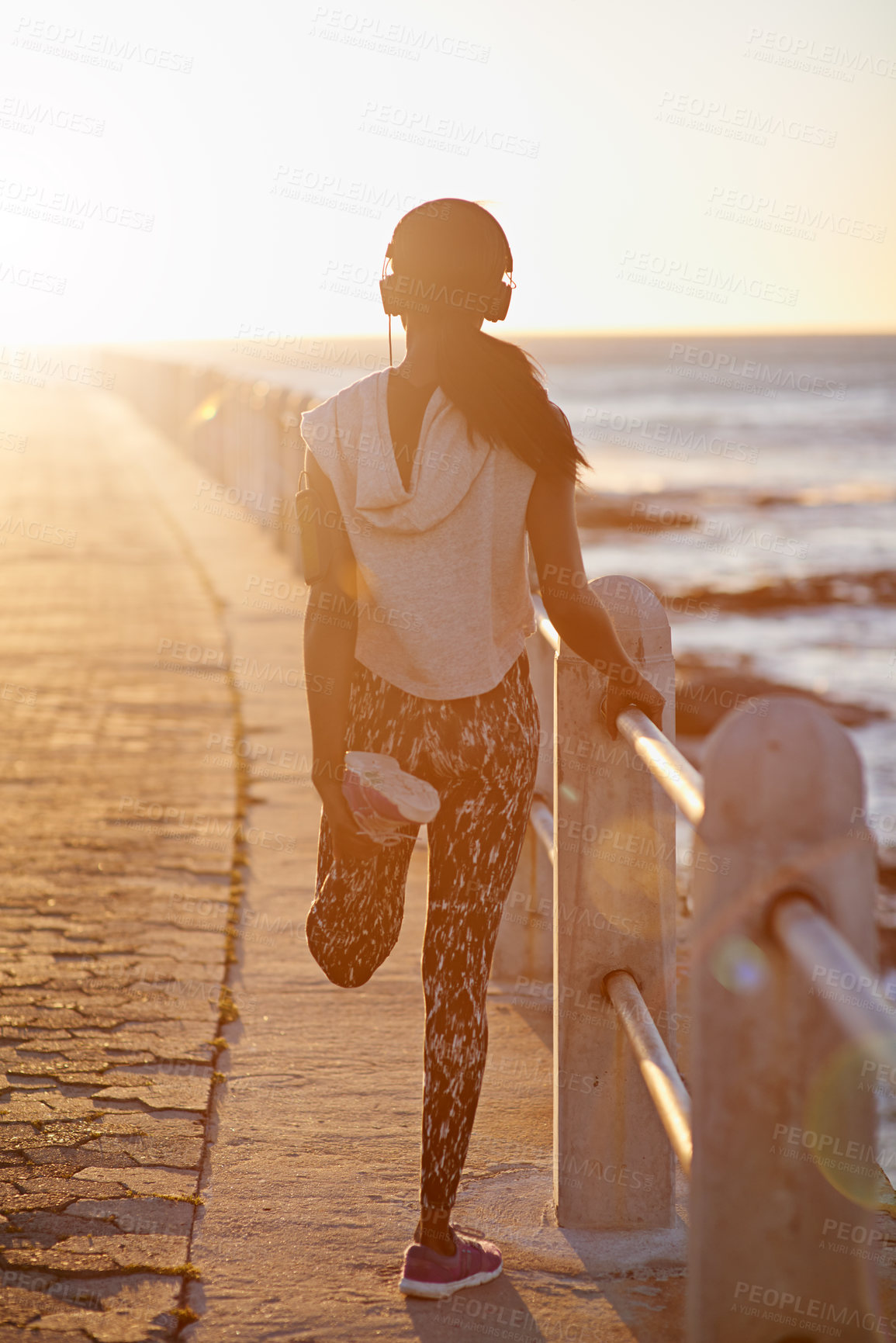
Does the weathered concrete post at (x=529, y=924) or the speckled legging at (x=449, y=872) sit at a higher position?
the speckled legging at (x=449, y=872)

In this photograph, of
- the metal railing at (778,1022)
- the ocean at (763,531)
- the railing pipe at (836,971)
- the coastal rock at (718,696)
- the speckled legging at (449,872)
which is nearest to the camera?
the railing pipe at (836,971)

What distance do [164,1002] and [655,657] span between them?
2.07m

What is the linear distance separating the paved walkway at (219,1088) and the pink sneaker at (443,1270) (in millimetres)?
37

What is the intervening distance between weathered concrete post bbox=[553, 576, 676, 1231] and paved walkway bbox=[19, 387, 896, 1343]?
14cm

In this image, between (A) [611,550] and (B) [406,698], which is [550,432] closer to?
(B) [406,698]

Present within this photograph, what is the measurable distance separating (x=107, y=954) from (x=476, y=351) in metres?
2.70

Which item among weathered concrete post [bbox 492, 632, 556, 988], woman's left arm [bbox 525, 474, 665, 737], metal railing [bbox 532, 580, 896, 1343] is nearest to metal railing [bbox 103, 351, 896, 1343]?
metal railing [bbox 532, 580, 896, 1343]

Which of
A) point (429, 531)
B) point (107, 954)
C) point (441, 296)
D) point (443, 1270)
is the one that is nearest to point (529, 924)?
point (107, 954)

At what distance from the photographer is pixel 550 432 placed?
2.45 meters

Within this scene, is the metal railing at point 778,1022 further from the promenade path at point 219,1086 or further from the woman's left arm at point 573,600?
the promenade path at point 219,1086

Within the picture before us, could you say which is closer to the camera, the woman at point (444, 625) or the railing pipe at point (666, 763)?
the railing pipe at point (666, 763)

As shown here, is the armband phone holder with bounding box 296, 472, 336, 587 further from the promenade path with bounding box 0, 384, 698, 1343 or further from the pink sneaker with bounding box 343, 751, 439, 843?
the promenade path with bounding box 0, 384, 698, 1343

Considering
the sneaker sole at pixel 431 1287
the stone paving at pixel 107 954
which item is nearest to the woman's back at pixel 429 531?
the sneaker sole at pixel 431 1287

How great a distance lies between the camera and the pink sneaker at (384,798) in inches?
96.9
